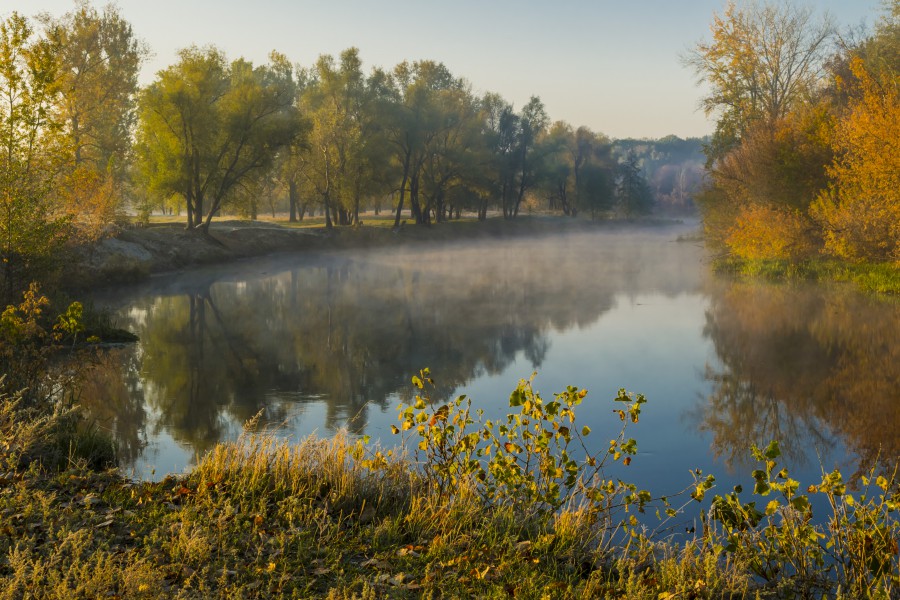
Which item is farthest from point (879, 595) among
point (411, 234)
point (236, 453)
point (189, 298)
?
point (411, 234)

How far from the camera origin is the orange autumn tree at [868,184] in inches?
1077

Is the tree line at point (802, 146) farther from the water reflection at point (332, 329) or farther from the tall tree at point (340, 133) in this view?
the tall tree at point (340, 133)

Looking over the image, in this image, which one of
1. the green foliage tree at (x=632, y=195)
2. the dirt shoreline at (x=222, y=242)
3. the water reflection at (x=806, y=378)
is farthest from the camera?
the green foliage tree at (x=632, y=195)

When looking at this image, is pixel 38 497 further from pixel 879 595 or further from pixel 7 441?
pixel 879 595

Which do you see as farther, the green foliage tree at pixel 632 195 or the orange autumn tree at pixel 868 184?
the green foliage tree at pixel 632 195

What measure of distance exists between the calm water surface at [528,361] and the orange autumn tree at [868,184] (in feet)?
8.01

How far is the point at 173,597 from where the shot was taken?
5926mm

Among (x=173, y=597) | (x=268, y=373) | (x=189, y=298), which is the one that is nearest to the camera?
(x=173, y=597)

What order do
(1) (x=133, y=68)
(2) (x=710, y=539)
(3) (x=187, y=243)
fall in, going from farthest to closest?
(1) (x=133, y=68) → (3) (x=187, y=243) → (2) (x=710, y=539)

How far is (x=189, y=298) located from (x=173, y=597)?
31.4 m

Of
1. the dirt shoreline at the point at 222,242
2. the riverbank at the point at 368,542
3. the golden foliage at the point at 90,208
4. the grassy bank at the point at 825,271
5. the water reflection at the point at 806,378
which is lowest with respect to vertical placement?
the water reflection at the point at 806,378

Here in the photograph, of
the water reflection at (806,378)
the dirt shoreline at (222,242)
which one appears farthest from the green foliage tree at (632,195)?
the water reflection at (806,378)

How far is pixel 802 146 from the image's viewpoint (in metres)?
37.2

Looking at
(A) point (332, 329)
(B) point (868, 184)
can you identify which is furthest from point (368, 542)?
(B) point (868, 184)
